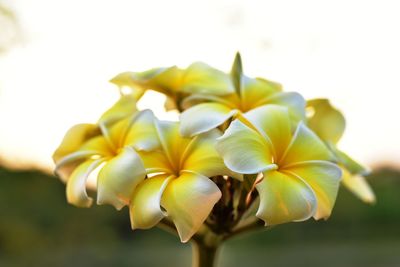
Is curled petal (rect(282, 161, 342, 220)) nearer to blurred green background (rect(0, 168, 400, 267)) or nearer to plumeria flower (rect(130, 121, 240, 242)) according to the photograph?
plumeria flower (rect(130, 121, 240, 242))

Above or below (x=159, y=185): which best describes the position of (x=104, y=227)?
below

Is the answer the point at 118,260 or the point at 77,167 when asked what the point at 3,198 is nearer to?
the point at 118,260

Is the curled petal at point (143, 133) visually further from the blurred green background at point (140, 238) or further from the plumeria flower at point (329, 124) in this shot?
the blurred green background at point (140, 238)

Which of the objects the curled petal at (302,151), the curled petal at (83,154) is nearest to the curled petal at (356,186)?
the curled petal at (302,151)

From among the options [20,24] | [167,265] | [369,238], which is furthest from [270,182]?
[369,238]

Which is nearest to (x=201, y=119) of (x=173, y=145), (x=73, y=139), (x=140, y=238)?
(x=173, y=145)

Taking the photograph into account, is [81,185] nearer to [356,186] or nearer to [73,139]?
[73,139]
